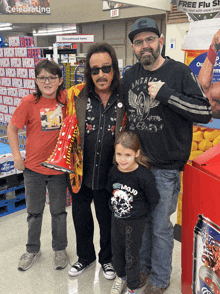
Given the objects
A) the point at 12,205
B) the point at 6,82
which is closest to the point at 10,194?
the point at 12,205

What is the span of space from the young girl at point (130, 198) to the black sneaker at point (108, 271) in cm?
28

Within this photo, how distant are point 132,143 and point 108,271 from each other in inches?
41.7

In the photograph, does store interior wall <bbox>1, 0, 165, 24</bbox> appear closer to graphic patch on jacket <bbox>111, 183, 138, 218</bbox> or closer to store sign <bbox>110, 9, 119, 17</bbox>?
store sign <bbox>110, 9, 119, 17</bbox>

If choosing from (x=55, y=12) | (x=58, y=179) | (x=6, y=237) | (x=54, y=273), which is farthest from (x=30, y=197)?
(x=55, y=12)

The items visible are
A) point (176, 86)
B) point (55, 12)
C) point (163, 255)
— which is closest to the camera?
point (176, 86)

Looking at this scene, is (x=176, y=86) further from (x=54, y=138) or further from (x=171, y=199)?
(x=54, y=138)

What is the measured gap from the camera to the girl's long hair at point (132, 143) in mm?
1695

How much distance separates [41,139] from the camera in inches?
81.3

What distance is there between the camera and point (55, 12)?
38.4ft

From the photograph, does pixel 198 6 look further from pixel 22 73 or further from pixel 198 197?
pixel 22 73

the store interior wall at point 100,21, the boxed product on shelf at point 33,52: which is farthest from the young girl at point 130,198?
the store interior wall at point 100,21

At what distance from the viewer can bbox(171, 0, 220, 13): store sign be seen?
9.00ft

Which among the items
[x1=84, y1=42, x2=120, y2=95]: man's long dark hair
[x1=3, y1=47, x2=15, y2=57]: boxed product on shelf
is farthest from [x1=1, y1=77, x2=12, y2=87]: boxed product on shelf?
[x1=84, y1=42, x2=120, y2=95]: man's long dark hair

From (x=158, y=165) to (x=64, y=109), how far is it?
810 millimetres
